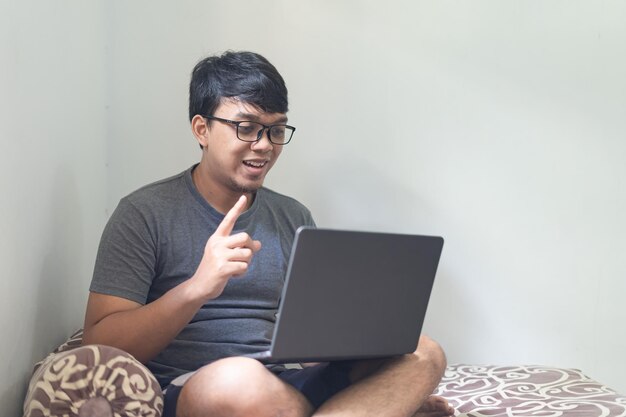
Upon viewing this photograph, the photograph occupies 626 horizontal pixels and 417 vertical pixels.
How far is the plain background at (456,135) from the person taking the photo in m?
2.09

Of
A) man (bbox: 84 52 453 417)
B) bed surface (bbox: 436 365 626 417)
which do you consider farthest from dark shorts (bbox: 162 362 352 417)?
bed surface (bbox: 436 365 626 417)

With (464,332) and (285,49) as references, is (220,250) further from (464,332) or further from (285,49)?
(464,332)

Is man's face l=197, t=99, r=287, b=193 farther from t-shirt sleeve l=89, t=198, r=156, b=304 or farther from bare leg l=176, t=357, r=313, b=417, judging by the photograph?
bare leg l=176, t=357, r=313, b=417

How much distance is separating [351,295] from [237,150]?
463mm

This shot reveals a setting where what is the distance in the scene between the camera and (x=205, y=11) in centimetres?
208

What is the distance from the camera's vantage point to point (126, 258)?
4.88ft

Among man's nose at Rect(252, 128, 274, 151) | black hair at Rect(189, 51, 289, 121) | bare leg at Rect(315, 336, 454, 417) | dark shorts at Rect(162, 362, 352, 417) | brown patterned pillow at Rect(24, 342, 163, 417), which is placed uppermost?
black hair at Rect(189, 51, 289, 121)

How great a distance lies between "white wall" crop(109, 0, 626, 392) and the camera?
6.90 ft

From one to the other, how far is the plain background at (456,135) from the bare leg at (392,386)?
2.40ft


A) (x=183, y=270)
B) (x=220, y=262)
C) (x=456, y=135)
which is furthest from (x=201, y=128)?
(x=456, y=135)

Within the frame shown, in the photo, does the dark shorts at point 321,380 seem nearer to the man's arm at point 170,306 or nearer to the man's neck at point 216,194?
the man's arm at point 170,306

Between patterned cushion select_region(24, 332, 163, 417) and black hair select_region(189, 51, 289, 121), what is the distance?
608 millimetres

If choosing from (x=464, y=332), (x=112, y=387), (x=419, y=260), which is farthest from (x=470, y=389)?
(x=112, y=387)

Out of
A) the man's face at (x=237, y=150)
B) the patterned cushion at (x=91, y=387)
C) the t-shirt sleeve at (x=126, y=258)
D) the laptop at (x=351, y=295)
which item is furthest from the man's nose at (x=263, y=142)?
the patterned cushion at (x=91, y=387)
